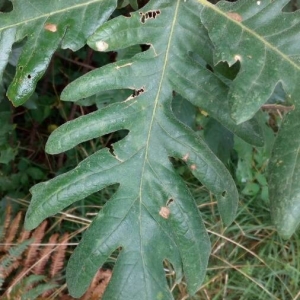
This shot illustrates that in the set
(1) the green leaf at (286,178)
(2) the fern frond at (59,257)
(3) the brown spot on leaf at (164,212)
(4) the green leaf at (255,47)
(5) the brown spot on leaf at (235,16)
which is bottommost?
(2) the fern frond at (59,257)

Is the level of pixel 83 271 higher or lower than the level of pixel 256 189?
higher

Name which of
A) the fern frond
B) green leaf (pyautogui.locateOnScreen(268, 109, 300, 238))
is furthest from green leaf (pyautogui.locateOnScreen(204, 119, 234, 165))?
the fern frond

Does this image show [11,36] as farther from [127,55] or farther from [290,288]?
[290,288]

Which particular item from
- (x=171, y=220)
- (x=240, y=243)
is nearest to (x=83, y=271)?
(x=171, y=220)

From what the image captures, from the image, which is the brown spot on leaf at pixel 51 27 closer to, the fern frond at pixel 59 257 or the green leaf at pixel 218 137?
the green leaf at pixel 218 137

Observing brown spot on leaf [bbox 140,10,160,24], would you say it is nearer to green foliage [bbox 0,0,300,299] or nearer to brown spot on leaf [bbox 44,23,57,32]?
green foliage [bbox 0,0,300,299]

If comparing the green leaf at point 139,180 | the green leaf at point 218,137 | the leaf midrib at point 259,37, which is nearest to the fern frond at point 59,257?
the green leaf at point 218,137

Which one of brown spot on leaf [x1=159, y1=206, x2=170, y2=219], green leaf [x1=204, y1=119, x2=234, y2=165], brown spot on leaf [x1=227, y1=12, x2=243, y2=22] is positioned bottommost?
green leaf [x1=204, y1=119, x2=234, y2=165]
